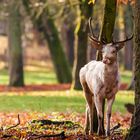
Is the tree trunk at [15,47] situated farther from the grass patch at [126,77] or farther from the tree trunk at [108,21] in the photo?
the tree trunk at [108,21]

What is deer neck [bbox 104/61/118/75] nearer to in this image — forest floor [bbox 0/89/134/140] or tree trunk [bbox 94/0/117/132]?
tree trunk [bbox 94/0/117/132]

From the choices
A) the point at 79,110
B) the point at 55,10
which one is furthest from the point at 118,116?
the point at 55,10

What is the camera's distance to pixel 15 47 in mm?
36375

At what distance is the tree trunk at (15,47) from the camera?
36.1 meters

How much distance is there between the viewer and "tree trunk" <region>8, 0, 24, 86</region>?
118 ft

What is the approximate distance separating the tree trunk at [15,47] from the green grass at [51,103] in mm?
8223

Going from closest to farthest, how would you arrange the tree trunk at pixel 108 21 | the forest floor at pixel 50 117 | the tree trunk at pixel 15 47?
1. the forest floor at pixel 50 117
2. the tree trunk at pixel 108 21
3. the tree trunk at pixel 15 47

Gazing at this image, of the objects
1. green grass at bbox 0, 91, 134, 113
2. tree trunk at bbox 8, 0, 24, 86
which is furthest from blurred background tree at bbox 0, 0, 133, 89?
A: green grass at bbox 0, 91, 134, 113

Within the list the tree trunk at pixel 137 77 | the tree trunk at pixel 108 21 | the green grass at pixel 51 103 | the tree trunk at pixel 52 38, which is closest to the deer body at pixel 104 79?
Result: the tree trunk at pixel 108 21

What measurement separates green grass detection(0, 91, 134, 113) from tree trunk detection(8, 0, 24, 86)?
8223mm

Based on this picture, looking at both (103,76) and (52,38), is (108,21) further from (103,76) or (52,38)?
(52,38)

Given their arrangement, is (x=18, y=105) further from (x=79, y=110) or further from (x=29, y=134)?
(x=29, y=134)

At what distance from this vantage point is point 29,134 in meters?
11.7

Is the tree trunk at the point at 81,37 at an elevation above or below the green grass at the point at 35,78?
above
